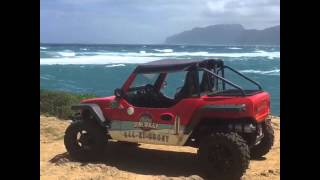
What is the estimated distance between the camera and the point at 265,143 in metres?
8.46

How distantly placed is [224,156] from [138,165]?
1666 mm

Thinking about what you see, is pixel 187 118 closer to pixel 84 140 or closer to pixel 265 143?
pixel 265 143

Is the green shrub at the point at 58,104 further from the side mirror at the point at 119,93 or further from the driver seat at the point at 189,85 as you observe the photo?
the driver seat at the point at 189,85

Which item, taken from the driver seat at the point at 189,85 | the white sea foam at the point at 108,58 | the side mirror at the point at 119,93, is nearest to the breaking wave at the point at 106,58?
Result: the white sea foam at the point at 108,58

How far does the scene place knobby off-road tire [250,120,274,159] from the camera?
837cm

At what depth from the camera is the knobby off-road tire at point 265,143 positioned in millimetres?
8367

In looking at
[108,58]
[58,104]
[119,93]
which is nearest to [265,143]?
[119,93]

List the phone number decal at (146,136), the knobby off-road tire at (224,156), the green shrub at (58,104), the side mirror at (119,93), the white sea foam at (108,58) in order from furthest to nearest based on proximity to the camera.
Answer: the white sea foam at (108,58), the green shrub at (58,104), the side mirror at (119,93), the phone number decal at (146,136), the knobby off-road tire at (224,156)

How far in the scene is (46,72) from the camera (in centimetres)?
4291

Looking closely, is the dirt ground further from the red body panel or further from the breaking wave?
the breaking wave

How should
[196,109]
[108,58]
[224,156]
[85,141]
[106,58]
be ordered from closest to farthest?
[224,156] → [196,109] → [85,141] → [106,58] → [108,58]
